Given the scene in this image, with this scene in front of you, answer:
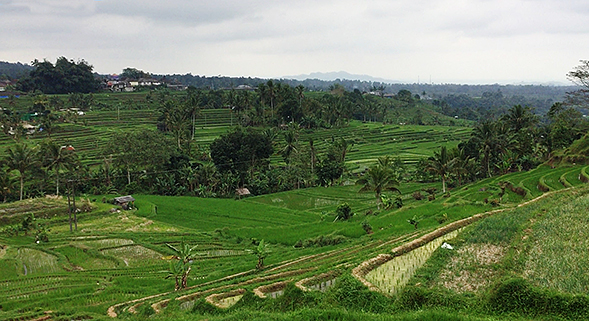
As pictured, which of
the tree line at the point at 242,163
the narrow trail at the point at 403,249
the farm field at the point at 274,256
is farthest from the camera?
the tree line at the point at 242,163

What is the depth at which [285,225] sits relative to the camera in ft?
106

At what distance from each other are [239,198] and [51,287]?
89.5ft

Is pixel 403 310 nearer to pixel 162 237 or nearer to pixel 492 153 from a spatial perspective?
pixel 162 237

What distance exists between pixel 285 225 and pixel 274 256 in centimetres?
1018

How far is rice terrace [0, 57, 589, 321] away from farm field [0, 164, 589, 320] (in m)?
0.09

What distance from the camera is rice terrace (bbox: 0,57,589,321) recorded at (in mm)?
12008

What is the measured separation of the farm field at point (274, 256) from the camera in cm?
1184

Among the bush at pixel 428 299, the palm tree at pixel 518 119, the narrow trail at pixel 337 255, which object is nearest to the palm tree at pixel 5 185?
the narrow trail at pixel 337 255

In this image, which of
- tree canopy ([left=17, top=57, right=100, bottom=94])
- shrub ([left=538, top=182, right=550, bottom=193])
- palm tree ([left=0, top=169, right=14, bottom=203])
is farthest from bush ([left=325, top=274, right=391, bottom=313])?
tree canopy ([left=17, top=57, right=100, bottom=94])

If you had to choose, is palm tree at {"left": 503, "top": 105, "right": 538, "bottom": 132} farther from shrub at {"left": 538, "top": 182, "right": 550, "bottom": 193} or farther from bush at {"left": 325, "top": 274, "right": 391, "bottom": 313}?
bush at {"left": 325, "top": 274, "right": 391, "bottom": 313}

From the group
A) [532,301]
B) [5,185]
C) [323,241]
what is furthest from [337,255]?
[5,185]

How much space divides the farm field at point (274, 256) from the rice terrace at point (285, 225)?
0.09 m

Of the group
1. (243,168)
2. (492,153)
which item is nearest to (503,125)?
(492,153)

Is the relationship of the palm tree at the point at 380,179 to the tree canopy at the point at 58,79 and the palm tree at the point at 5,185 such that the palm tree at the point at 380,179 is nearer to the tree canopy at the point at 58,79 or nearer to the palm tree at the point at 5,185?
the palm tree at the point at 5,185
